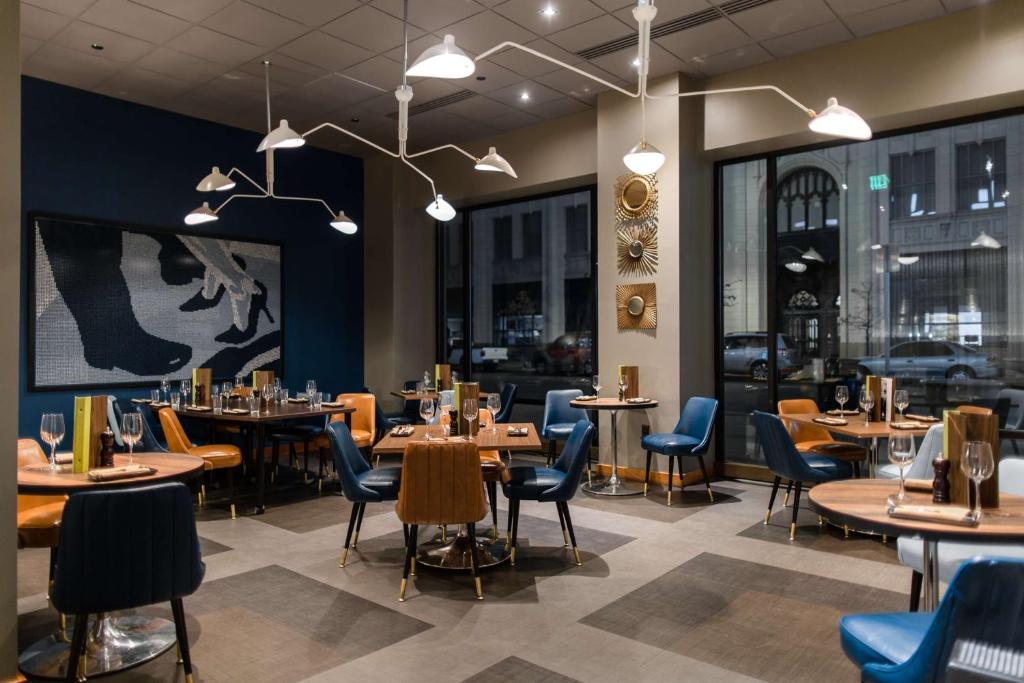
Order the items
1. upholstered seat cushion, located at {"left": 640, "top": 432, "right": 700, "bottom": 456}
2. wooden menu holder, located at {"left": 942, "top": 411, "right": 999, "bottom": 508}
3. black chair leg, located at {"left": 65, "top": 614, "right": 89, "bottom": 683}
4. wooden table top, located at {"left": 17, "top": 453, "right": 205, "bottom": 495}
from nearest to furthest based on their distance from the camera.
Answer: wooden menu holder, located at {"left": 942, "top": 411, "right": 999, "bottom": 508} < black chair leg, located at {"left": 65, "top": 614, "right": 89, "bottom": 683} < wooden table top, located at {"left": 17, "top": 453, "right": 205, "bottom": 495} < upholstered seat cushion, located at {"left": 640, "top": 432, "right": 700, "bottom": 456}

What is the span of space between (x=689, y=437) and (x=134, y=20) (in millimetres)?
5729

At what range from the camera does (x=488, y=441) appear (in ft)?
14.4

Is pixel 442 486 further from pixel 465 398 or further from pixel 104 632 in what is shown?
pixel 104 632

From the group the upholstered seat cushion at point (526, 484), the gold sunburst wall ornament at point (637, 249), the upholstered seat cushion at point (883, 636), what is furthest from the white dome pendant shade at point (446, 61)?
the gold sunburst wall ornament at point (637, 249)

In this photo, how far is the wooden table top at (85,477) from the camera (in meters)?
3.04

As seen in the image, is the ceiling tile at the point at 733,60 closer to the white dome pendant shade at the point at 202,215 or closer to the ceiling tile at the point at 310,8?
the ceiling tile at the point at 310,8

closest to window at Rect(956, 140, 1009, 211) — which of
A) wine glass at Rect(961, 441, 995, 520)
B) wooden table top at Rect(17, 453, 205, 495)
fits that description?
wine glass at Rect(961, 441, 995, 520)

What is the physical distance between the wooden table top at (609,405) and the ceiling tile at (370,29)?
11.5ft

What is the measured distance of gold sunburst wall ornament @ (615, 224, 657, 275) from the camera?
22.9ft

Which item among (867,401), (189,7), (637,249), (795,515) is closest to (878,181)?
(637,249)

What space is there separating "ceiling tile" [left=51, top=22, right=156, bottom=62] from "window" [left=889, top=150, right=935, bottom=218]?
663 cm

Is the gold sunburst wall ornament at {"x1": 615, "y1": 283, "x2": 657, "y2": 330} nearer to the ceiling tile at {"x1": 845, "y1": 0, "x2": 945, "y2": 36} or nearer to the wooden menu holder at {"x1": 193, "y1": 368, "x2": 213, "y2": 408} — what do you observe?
the ceiling tile at {"x1": 845, "y1": 0, "x2": 945, "y2": 36}

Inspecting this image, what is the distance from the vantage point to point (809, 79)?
628 cm

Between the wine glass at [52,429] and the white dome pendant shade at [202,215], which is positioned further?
the white dome pendant shade at [202,215]
